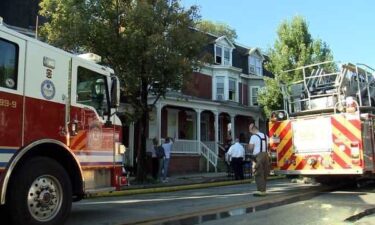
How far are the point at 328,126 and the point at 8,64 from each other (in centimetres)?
885

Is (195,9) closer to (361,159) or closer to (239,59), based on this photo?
(361,159)

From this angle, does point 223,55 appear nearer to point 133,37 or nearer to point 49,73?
point 133,37

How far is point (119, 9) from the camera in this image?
753 inches

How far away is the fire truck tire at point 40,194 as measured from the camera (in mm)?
7062

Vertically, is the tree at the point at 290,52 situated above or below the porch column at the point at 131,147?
above

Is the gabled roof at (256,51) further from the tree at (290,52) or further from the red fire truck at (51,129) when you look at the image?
the red fire truck at (51,129)

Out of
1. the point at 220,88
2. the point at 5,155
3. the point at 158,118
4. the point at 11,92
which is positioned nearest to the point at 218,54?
the point at 220,88

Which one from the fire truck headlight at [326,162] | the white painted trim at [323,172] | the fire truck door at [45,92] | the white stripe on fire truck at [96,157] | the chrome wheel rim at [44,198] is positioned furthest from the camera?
the fire truck headlight at [326,162]

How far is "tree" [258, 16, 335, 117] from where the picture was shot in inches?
1226

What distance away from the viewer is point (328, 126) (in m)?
13.5

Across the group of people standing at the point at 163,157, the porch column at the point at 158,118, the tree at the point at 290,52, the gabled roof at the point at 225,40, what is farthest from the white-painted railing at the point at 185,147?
the gabled roof at the point at 225,40

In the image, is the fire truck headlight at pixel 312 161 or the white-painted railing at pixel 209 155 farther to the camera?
the white-painted railing at pixel 209 155

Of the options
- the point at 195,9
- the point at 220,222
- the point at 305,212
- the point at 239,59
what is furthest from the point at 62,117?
the point at 239,59

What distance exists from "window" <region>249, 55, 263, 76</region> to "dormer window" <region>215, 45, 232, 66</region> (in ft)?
9.89
